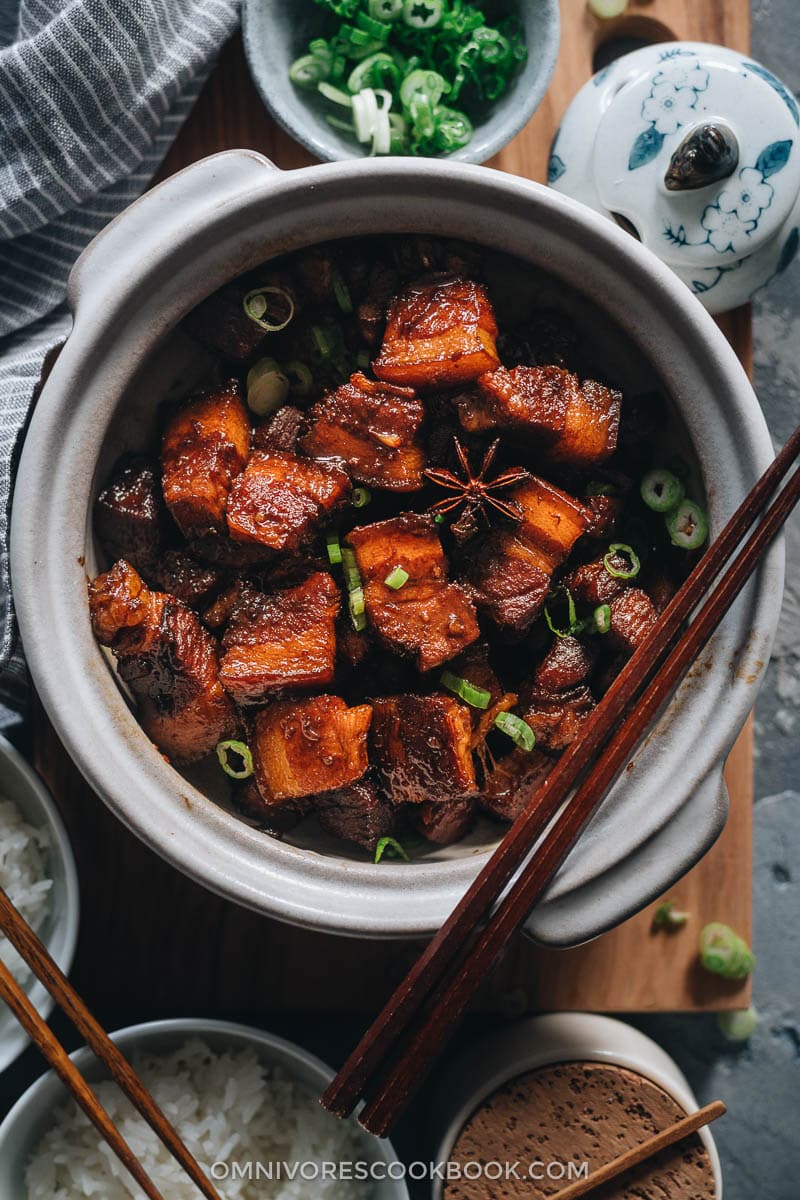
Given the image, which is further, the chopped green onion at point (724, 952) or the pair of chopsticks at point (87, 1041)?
the chopped green onion at point (724, 952)

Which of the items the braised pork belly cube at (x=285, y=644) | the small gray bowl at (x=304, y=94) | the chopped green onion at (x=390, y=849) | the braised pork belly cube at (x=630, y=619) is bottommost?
the chopped green onion at (x=390, y=849)

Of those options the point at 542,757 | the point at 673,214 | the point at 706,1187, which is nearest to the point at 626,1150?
the point at 706,1187

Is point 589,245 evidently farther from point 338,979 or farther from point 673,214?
point 338,979

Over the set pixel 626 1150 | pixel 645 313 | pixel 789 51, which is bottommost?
pixel 626 1150

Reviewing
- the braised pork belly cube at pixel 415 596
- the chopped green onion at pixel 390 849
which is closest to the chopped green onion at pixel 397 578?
the braised pork belly cube at pixel 415 596

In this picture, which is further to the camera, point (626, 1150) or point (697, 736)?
point (626, 1150)

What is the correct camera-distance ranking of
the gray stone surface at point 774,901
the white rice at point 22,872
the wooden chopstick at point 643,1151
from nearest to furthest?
the wooden chopstick at point 643,1151 < the white rice at point 22,872 < the gray stone surface at point 774,901

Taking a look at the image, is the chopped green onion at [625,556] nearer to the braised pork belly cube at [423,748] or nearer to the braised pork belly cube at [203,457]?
the braised pork belly cube at [423,748]
